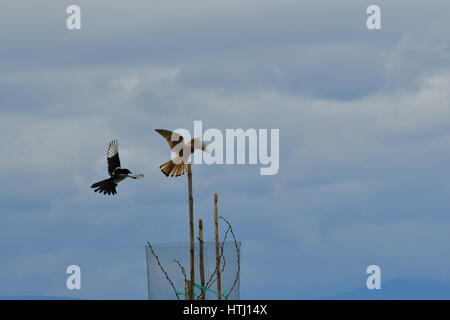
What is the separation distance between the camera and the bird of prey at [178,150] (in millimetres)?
7418

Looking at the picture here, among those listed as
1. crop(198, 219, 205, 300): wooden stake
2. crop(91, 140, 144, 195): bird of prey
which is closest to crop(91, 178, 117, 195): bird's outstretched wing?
crop(91, 140, 144, 195): bird of prey

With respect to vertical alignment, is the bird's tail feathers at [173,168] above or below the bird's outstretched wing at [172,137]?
below

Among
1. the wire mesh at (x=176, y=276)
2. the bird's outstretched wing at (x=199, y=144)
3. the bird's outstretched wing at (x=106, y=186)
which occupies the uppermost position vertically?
the bird's outstretched wing at (x=199, y=144)

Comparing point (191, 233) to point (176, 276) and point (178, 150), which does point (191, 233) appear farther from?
point (178, 150)

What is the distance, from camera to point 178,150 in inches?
293

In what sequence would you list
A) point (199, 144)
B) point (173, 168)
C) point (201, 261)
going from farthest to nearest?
1. point (201, 261)
2. point (199, 144)
3. point (173, 168)

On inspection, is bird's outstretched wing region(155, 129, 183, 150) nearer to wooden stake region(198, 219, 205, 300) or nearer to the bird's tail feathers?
the bird's tail feathers

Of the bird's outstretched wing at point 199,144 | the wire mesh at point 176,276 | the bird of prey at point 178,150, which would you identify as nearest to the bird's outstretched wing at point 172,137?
the bird of prey at point 178,150

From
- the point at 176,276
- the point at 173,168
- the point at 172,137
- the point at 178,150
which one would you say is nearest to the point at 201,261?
the point at 176,276

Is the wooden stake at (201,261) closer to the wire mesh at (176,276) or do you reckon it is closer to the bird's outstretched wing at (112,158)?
the wire mesh at (176,276)

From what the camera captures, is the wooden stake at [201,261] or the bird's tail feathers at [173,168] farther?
the wooden stake at [201,261]

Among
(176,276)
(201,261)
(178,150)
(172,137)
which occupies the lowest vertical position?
(176,276)

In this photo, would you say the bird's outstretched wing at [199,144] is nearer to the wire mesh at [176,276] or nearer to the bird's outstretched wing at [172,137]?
the bird's outstretched wing at [172,137]
